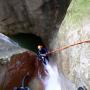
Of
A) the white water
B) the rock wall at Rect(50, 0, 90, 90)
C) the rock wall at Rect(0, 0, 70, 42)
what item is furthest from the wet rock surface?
the rock wall at Rect(0, 0, 70, 42)

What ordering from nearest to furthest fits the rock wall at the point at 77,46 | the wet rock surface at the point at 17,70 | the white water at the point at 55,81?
the rock wall at the point at 77,46, the wet rock surface at the point at 17,70, the white water at the point at 55,81

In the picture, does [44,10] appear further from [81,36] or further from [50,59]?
[81,36]

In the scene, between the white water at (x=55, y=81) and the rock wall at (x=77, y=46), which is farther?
the white water at (x=55, y=81)

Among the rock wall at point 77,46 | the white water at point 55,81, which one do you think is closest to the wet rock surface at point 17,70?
the white water at point 55,81

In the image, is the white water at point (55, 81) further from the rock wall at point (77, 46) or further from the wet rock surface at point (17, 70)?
the wet rock surface at point (17, 70)

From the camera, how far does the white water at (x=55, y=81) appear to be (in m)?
6.38

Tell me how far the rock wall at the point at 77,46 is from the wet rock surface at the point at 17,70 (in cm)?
69

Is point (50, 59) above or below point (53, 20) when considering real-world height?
below

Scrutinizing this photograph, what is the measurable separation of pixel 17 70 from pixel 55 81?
1.35 meters

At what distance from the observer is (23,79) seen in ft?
20.2

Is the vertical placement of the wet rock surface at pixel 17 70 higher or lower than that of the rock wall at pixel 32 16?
lower

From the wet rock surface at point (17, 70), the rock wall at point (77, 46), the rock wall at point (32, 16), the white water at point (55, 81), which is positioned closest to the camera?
the rock wall at point (77, 46)

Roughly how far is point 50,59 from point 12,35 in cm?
306

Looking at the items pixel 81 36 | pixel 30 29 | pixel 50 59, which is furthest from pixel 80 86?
pixel 30 29
